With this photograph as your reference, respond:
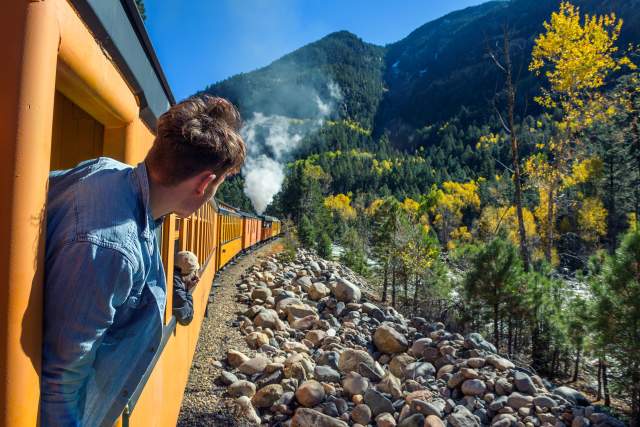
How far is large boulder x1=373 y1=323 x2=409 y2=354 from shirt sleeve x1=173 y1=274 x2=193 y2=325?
24.8 ft

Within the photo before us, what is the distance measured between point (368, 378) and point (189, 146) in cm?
701

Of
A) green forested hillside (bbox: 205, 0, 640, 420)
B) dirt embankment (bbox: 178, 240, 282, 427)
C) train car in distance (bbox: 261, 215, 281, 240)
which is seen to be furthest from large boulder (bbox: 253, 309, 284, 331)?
train car in distance (bbox: 261, 215, 281, 240)

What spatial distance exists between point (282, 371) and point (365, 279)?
61.6ft

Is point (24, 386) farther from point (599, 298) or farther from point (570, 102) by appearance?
point (570, 102)

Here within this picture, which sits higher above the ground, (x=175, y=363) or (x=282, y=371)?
(x=175, y=363)

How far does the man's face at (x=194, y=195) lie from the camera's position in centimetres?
121

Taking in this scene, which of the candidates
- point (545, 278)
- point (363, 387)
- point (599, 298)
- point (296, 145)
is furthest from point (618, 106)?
point (296, 145)

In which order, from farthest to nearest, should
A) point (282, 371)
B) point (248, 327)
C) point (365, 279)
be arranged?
point (365, 279) < point (248, 327) < point (282, 371)

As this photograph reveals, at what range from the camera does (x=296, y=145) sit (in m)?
180

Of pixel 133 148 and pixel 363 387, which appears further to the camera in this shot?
pixel 363 387

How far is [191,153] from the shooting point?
1162 mm

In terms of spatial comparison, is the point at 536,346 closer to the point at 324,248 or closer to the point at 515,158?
the point at 515,158

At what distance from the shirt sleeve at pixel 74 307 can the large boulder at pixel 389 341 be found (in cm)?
967

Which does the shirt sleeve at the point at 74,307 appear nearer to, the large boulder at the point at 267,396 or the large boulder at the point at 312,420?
the large boulder at the point at 312,420
